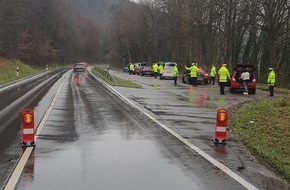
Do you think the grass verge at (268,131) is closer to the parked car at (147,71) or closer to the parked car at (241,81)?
the parked car at (241,81)

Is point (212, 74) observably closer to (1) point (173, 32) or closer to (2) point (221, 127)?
(1) point (173, 32)

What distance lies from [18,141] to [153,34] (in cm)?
6537

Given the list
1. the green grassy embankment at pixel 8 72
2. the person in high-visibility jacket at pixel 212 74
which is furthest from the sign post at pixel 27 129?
the person in high-visibility jacket at pixel 212 74

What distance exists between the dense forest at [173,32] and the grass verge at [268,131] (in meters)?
20.5

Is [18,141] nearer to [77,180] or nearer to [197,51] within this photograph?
[77,180]

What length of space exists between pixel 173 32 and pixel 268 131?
4969cm

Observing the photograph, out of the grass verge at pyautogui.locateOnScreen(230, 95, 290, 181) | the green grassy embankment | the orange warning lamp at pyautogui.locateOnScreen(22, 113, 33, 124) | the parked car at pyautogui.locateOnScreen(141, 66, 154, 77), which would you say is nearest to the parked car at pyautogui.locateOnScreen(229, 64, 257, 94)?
the grass verge at pyautogui.locateOnScreen(230, 95, 290, 181)

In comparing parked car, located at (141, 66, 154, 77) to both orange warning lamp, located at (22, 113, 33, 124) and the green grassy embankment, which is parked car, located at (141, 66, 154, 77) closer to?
the green grassy embankment

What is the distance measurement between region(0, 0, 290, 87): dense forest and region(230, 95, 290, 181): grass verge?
2047 cm

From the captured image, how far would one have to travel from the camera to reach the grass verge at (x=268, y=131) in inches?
337

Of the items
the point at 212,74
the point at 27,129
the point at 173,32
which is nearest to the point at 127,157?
the point at 27,129

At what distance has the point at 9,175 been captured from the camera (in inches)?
272

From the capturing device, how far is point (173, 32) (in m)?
60.5

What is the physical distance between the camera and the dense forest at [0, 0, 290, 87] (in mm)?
38656
